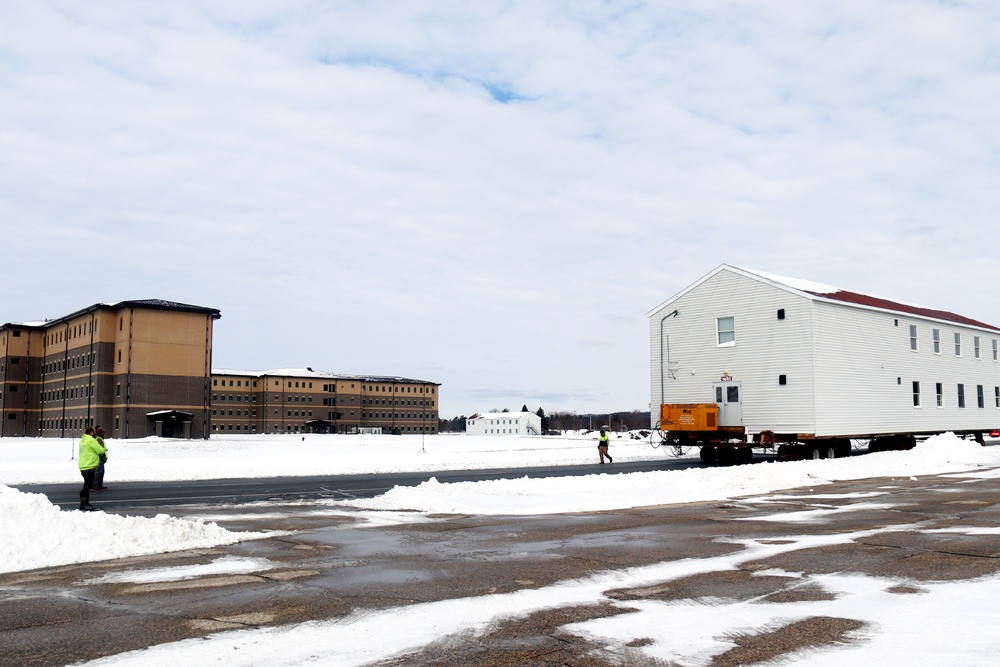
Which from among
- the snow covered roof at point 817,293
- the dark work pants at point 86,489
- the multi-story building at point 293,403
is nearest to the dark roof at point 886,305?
the snow covered roof at point 817,293

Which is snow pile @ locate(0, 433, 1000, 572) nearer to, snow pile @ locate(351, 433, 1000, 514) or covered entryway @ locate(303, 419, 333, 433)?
snow pile @ locate(351, 433, 1000, 514)

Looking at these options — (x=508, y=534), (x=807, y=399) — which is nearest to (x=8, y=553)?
(x=508, y=534)

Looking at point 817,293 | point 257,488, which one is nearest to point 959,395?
point 817,293

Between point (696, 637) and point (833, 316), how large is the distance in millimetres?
25953

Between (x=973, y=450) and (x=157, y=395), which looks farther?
(x=157, y=395)

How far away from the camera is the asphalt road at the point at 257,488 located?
66.5ft

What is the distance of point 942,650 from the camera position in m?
6.57

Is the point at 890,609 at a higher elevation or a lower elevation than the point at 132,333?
lower

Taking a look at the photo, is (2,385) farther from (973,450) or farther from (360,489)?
(973,450)

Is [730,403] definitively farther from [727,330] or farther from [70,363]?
[70,363]

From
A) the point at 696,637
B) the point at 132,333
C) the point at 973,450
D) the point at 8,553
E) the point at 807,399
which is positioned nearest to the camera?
the point at 696,637

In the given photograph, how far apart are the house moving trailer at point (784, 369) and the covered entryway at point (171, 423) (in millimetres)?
62933

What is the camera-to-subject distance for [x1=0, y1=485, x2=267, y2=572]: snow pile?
11047 mm

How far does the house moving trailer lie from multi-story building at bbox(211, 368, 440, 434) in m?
116
